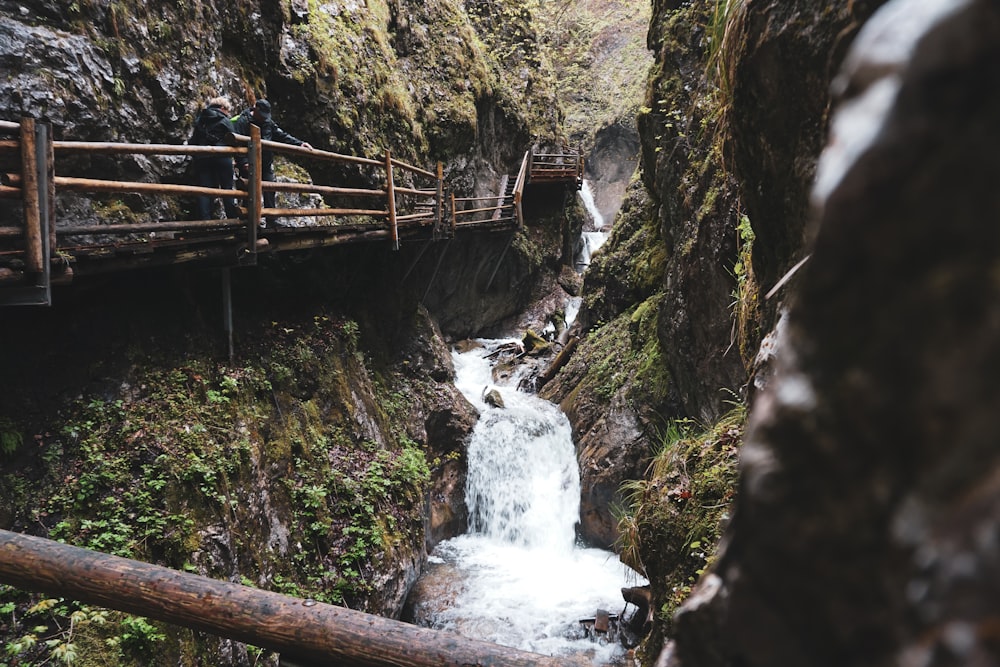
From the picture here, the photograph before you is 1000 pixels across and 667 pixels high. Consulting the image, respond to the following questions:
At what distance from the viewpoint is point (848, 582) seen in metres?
0.58

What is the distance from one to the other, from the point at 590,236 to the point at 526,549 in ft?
57.5

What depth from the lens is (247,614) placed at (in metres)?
2.26

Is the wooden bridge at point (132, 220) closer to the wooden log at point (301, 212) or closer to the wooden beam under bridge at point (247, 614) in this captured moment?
the wooden log at point (301, 212)

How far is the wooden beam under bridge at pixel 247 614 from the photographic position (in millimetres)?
2121

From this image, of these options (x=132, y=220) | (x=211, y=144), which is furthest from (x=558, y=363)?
(x=132, y=220)

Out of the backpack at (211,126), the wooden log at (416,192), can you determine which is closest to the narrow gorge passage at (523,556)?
the wooden log at (416,192)

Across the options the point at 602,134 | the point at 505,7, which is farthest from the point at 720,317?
the point at 602,134

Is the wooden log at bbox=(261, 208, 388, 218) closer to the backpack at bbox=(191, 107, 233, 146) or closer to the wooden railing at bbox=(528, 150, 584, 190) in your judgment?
the backpack at bbox=(191, 107, 233, 146)

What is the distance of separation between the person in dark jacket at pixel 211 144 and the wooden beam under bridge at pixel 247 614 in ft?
12.9

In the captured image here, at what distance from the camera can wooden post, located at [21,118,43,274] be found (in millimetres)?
3391

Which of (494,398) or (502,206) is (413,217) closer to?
(494,398)

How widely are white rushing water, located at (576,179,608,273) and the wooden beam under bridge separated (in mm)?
17482

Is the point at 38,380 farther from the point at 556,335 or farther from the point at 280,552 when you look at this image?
the point at 556,335

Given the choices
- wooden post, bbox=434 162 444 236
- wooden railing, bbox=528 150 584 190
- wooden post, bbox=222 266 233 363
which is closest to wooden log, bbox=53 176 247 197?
wooden post, bbox=222 266 233 363
